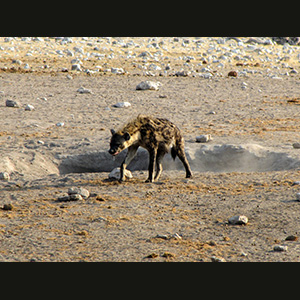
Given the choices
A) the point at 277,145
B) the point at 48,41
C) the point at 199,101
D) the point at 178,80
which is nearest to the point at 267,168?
the point at 277,145

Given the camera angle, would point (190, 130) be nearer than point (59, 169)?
No

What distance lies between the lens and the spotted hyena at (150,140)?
757 cm

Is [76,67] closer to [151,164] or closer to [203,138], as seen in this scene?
[203,138]

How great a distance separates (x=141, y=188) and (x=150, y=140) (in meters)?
0.74

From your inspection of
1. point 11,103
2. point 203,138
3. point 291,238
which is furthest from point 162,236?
point 11,103

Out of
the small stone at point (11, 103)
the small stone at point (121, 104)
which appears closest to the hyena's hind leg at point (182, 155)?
the small stone at point (121, 104)

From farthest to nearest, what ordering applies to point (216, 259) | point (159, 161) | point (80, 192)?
point (159, 161) < point (80, 192) < point (216, 259)

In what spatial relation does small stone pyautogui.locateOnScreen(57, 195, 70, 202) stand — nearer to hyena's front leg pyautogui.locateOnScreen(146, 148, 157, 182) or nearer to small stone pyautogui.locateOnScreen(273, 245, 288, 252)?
hyena's front leg pyautogui.locateOnScreen(146, 148, 157, 182)

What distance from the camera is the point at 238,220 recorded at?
5949 mm

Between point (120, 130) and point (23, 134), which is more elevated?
point (120, 130)

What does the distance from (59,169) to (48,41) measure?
12.3 m

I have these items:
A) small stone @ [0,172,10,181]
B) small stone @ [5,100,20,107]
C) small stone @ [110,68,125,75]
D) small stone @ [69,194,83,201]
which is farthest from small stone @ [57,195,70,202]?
small stone @ [110,68,125,75]

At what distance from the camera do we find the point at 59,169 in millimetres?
8453

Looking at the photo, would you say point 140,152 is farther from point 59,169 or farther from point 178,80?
point 178,80
